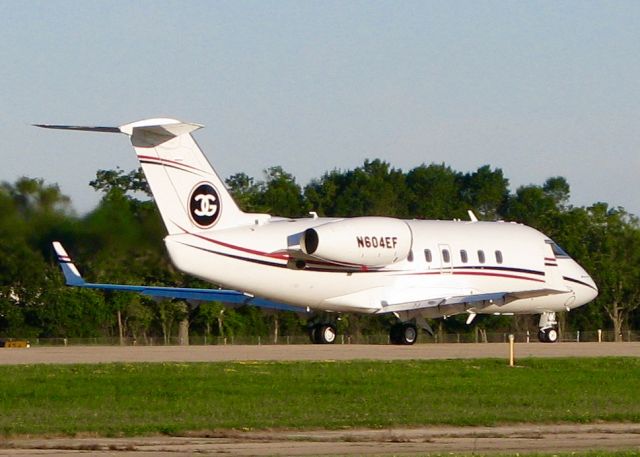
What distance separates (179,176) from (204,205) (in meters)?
1.10

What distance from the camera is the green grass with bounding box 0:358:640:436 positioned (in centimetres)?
2239

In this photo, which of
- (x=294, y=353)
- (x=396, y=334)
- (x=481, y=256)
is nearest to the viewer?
(x=294, y=353)

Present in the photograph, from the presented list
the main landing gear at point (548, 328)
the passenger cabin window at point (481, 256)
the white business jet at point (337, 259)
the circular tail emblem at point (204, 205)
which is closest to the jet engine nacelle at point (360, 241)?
the white business jet at point (337, 259)

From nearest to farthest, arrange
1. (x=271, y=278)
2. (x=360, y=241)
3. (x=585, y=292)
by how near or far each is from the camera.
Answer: (x=271, y=278) < (x=360, y=241) < (x=585, y=292)

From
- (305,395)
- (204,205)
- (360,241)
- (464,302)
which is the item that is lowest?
(305,395)

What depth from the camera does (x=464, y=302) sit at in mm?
43906

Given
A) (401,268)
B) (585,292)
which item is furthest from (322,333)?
(585,292)

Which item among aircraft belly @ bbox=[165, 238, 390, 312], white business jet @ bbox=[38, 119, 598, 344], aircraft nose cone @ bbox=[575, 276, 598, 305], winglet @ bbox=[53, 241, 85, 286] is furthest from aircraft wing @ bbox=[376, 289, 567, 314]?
winglet @ bbox=[53, 241, 85, 286]

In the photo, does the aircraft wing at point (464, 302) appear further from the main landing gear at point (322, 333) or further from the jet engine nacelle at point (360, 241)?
the main landing gear at point (322, 333)

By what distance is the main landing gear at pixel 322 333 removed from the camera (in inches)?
1829

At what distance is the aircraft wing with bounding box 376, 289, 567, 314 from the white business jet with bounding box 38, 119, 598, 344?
3 centimetres

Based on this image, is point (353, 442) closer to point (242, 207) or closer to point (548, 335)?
point (548, 335)

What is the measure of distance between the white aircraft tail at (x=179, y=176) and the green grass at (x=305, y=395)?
8.89 meters

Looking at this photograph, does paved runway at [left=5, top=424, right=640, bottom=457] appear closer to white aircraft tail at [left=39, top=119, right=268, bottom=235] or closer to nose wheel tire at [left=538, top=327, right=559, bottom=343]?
white aircraft tail at [left=39, top=119, right=268, bottom=235]
